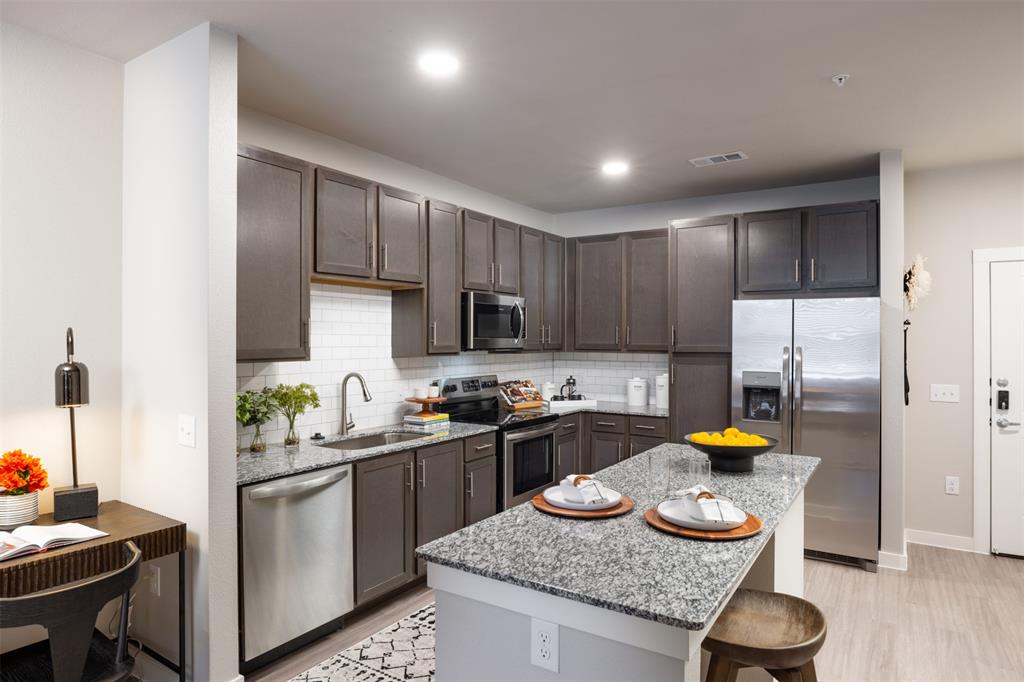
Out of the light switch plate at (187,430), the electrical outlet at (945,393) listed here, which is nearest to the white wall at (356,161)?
the light switch plate at (187,430)

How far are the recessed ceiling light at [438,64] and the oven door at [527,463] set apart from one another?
7.64ft

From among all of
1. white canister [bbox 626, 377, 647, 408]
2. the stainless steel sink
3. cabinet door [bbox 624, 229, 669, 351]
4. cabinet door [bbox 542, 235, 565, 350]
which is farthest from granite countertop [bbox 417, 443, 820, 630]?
cabinet door [bbox 542, 235, 565, 350]

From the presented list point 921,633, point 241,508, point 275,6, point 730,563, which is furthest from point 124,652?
point 921,633

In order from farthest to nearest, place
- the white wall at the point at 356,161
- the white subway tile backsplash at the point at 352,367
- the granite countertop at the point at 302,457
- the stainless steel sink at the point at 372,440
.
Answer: the stainless steel sink at the point at 372,440 < the white subway tile backsplash at the point at 352,367 < the white wall at the point at 356,161 < the granite countertop at the point at 302,457

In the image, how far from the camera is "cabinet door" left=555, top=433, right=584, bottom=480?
475 cm

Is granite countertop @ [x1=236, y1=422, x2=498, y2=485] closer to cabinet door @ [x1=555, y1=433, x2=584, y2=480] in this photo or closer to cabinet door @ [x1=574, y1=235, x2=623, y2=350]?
cabinet door @ [x1=555, y1=433, x2=584, y2=480]

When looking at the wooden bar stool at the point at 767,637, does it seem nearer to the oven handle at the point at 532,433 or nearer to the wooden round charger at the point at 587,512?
the wooden round charger at the point at 587,512

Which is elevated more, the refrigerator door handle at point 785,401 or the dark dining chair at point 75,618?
the refrigerator door handle at point 785,401

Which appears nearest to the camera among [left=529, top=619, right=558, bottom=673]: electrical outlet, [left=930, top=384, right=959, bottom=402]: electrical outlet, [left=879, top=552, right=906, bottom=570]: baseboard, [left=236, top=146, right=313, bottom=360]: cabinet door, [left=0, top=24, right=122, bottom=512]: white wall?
[left=529, top=619, right=558, bottom=673]: electrical outlet

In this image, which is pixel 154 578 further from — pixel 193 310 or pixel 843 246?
pixel 843 246

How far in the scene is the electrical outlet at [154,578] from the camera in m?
2.63

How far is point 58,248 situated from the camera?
2486 mm

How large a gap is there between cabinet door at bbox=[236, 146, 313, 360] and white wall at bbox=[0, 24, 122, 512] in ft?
1.72

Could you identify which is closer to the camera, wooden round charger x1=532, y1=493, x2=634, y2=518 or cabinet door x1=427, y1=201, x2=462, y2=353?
wooden round charger x1=532, y1=493, x2=634, y2=518
